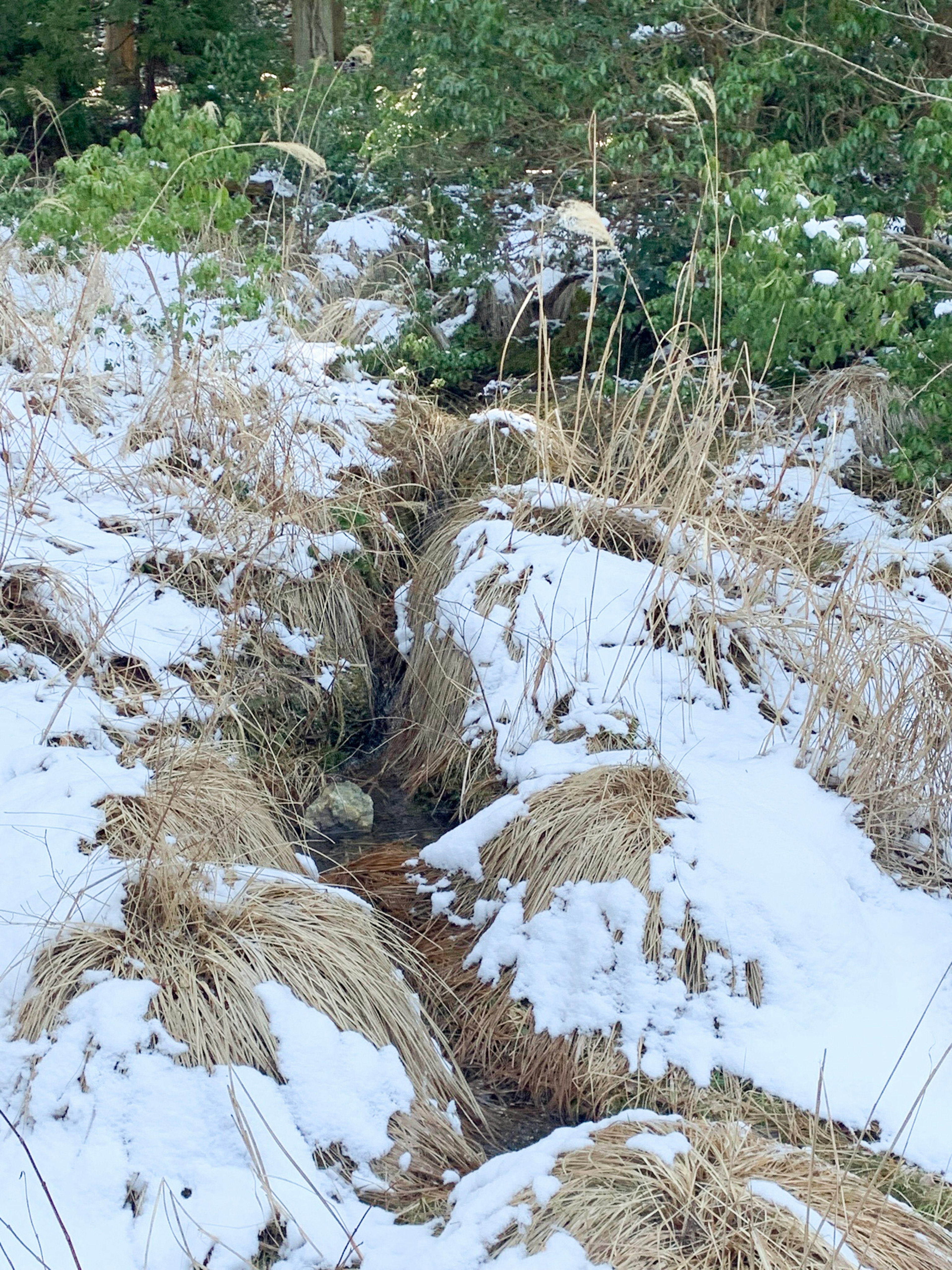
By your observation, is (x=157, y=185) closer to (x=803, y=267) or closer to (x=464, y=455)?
(x=464, y=455)

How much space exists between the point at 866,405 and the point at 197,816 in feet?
12.4

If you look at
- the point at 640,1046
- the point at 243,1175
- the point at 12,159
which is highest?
the point at 12,159

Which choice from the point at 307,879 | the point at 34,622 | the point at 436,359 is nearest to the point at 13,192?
the point at 436,359

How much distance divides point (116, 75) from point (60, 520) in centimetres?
648

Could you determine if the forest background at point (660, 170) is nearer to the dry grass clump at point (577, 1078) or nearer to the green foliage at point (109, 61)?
the green foliage at point (109, 61)

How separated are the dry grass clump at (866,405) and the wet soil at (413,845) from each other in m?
2.65

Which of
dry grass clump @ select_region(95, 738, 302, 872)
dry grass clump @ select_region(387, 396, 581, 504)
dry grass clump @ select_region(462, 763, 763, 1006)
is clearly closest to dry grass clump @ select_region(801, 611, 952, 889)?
dry grass clump @ select_region(462, 763, 763, 1006)

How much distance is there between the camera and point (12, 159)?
6000 mm

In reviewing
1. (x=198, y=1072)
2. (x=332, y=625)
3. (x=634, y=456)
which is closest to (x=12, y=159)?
(x=332, y=625)

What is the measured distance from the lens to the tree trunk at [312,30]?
9.52m

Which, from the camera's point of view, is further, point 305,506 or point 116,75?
point 116,75

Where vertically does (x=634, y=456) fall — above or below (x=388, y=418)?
above

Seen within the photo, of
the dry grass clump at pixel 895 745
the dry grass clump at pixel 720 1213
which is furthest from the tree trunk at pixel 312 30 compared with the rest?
the dry grass clump at pixel 720 1213

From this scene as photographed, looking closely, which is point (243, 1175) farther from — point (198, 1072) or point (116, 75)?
point (116, 75)
